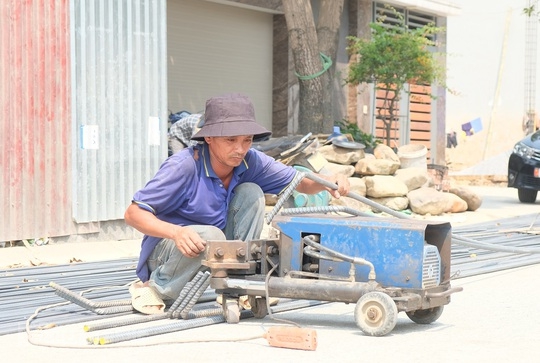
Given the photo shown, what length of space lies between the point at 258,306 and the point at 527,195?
12157 millimetres

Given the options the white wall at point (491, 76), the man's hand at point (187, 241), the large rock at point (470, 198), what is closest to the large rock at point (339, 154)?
the large rock at point (470, 198)

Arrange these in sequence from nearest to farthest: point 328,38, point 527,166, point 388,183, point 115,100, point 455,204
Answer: point 115,100, point 388,183, point 455,204, point 328,38, point 527,166

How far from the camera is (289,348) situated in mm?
4461

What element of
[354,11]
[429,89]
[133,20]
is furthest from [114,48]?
[429,89]

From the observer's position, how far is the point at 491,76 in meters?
35.1

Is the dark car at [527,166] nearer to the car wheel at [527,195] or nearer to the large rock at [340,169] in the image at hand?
the car wheel at [527,195]

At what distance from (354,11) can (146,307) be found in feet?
46.6

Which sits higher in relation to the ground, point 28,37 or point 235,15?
point 235,15

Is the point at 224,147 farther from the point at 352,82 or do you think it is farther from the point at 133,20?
the point at 352,82

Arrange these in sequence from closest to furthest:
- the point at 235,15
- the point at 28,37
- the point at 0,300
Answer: the point at 0,300, the point at 28,37, the point at 235,15

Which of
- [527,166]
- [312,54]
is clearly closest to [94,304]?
[312,54]

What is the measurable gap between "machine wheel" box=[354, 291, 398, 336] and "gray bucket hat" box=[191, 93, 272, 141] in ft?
3.65

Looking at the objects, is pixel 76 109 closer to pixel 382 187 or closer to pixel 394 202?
pixel 382 187

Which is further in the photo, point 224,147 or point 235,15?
point 235,15
